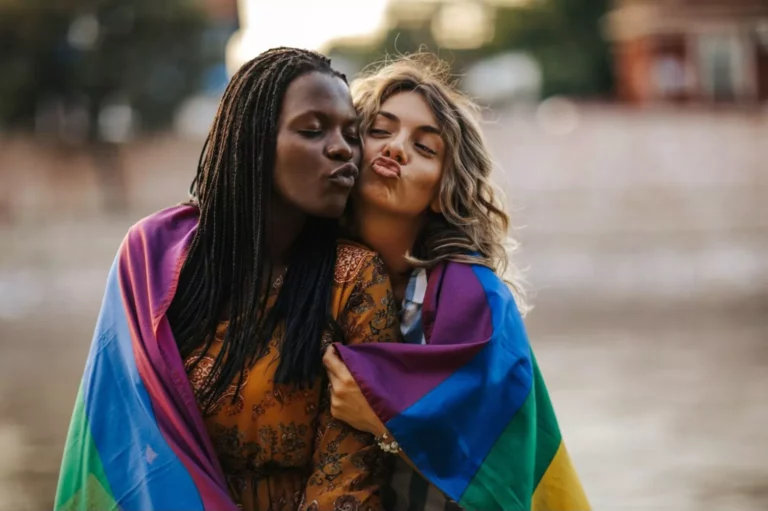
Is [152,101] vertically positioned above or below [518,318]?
below

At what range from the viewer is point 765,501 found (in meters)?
5.41

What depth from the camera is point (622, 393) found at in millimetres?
8281

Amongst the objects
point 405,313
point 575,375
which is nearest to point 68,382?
point 575,375

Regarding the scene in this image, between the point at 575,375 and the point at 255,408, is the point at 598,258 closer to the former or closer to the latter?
the point at 575,375

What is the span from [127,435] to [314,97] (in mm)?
823

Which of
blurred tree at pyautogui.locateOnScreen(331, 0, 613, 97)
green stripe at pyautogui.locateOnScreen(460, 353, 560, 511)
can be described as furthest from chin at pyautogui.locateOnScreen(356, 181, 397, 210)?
blurred tree at pyautogui.locateOnScreen(331, 0, 613, 97)

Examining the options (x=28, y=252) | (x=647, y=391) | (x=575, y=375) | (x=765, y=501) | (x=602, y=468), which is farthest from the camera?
(x=28, y=252)

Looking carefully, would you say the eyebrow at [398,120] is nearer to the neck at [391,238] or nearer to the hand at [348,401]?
the neck at [391,238]

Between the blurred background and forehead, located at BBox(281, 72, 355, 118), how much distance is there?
11.7 ft

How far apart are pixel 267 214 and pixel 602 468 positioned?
4163 millimetres

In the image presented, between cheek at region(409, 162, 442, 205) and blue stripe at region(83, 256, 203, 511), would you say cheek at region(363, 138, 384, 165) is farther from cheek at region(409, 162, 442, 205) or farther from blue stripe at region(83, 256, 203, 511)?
blue stripe at region(83, 256, 203, 511)

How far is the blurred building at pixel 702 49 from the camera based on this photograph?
30.2 metres

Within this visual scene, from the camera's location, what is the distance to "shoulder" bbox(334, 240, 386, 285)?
2.45m

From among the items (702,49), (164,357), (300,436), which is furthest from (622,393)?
(702,49)
